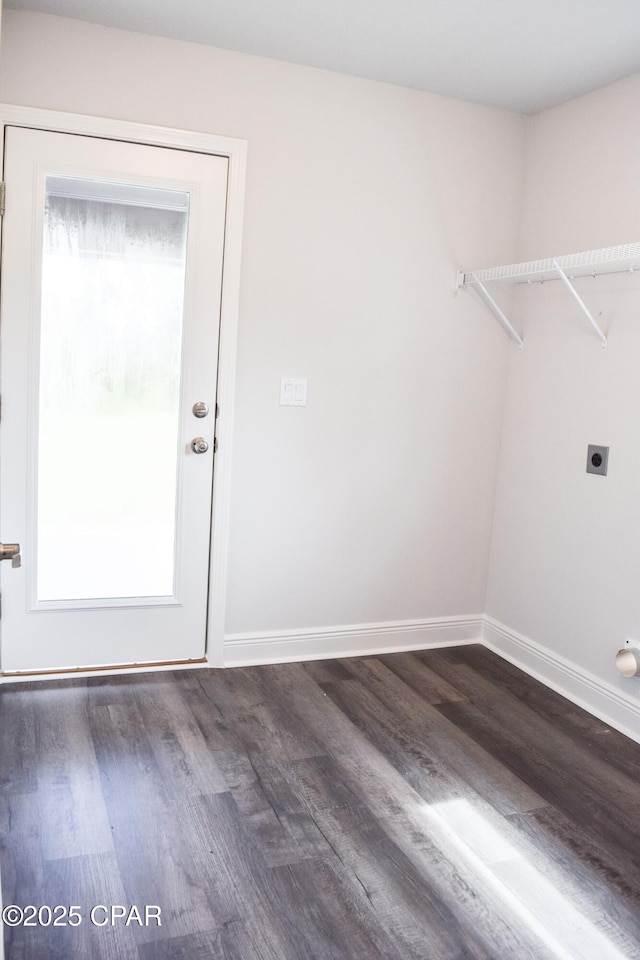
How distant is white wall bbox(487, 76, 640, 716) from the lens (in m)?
2.87

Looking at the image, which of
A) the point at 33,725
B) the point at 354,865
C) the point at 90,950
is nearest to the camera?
the point at 90,950

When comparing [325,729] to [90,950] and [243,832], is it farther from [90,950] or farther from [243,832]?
[90,950]

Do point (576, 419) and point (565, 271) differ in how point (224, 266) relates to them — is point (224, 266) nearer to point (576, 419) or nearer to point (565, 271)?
Answer: point (565, 271)

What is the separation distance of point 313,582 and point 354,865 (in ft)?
4.80

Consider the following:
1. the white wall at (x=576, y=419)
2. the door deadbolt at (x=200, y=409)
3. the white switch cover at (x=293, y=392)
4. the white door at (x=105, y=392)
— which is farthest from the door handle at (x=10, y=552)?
the white wall at (x=576, y=419)

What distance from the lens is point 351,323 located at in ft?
10.6

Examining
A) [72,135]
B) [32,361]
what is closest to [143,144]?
[72,135]

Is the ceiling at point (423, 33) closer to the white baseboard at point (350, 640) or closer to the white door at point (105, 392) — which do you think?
the white door at point (105, 392)

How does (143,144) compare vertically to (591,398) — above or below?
above

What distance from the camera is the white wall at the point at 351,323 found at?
2.95 m

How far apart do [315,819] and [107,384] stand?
66.5 inches

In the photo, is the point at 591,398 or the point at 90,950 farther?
the point at 591,398

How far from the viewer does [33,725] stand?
2604 millimetres

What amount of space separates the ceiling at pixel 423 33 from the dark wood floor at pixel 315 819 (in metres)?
2.36
